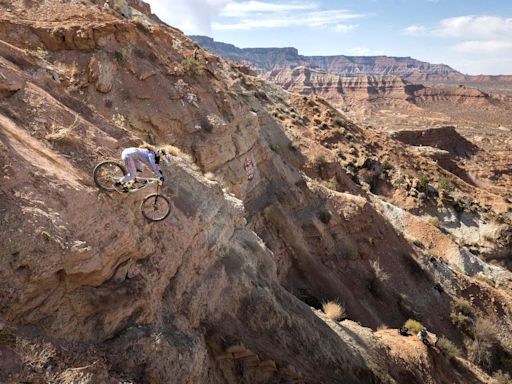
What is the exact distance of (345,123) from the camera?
44.7 meters

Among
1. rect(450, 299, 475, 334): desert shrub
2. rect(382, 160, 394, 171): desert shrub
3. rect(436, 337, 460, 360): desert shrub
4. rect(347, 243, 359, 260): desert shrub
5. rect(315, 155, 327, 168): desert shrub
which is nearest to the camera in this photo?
rect(436, 337, 460, 360): desert shrub

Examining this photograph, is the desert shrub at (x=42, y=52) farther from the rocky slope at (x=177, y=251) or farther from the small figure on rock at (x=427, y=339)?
the small figure on rock at (x=427, y=339)

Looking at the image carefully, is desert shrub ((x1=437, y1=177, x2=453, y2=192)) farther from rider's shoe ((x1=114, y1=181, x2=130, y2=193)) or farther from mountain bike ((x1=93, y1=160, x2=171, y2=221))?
rider's shoe ((x1=114, y1=181, x2=130, y2=193))

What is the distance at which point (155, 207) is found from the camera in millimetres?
8484

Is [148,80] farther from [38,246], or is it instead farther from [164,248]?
[38,246]

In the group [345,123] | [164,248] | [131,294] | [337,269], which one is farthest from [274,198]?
[345,123]

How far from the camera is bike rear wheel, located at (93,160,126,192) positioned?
305 inches

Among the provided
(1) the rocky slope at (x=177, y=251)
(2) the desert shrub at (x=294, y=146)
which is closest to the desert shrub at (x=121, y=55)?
(1) the rocky slope at (x=177, y=251)

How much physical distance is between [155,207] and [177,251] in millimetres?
1169

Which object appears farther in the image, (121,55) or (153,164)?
(121,55)

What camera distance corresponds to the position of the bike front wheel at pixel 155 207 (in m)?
8.41

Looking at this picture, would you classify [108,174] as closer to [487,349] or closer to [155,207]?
[155,207]

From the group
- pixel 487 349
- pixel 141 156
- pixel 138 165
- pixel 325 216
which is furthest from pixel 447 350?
pixel 141 156

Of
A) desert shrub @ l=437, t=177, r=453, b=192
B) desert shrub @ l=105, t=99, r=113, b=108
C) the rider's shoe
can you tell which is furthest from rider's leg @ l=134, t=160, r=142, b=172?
desert shrub @ l=437, t=177, r=453, b=192
